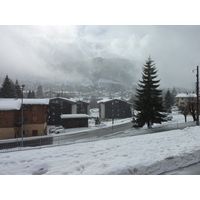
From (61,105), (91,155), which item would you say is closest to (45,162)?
(91,155)

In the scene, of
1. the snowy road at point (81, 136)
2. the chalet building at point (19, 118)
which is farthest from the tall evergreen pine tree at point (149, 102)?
the chalet building at point (19, 118)

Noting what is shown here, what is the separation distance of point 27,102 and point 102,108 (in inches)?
966

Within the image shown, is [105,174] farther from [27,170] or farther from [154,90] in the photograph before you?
[154,90]

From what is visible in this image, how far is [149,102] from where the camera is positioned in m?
15.7

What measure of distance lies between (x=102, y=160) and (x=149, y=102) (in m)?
11.1

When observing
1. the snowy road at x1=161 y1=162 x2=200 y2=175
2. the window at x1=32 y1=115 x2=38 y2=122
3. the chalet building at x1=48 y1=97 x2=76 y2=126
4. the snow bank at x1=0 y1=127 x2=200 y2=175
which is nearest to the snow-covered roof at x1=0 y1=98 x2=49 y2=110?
the window at x1=32 y1=115 x2=38 y2=122

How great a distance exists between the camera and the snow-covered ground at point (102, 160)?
5406mm

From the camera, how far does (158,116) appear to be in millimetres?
16125

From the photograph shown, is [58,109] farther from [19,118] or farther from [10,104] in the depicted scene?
[10,104]

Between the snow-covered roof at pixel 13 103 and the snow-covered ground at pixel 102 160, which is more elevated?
the snow-covered roof at pixel 13 103

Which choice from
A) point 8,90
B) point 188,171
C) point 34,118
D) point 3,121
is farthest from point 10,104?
point 188,171

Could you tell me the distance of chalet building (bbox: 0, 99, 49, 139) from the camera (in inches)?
663

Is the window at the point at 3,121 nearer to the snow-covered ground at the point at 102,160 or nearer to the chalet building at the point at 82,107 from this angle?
the snow-covered ground at the point at 102,160

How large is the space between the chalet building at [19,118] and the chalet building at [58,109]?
11.3 meters
